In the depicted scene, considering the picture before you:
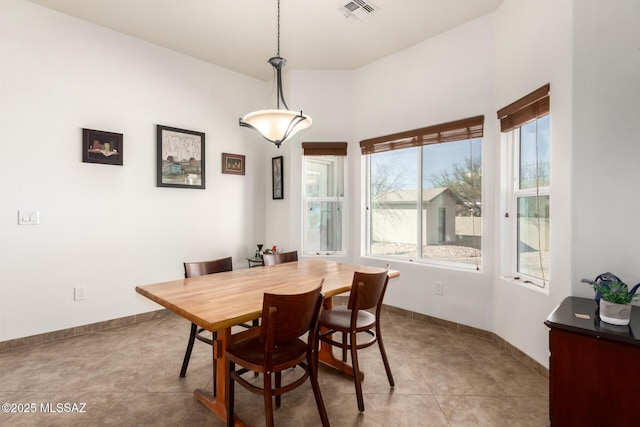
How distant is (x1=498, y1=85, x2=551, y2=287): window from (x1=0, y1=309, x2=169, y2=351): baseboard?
3693 mm

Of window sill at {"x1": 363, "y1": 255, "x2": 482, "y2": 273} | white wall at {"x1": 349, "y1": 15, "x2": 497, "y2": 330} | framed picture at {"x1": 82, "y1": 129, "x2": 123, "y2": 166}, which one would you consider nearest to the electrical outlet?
framed picture at {"x1": 82, "y1": 129, "x2": 123, "y2": 166}

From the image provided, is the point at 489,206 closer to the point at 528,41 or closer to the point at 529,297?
the point at 529,297

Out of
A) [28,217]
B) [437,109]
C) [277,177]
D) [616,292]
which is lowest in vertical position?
[616,292]

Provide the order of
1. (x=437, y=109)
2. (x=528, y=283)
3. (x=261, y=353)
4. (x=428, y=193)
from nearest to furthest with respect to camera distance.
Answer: (x=261, y=353) → (x=528, y=283) → (x=437, y=109) → (x=428, y=193)

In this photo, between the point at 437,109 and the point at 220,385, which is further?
the point at 437,109

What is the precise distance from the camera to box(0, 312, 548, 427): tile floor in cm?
187

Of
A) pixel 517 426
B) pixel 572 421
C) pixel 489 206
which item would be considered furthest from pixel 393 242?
pixel 572 421

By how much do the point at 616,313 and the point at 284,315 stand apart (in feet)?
4.99

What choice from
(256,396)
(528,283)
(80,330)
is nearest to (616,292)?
(528,283)

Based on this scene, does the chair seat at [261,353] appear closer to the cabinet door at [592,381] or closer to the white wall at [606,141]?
the cabinet door at [592,381]

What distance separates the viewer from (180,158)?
12.3ft

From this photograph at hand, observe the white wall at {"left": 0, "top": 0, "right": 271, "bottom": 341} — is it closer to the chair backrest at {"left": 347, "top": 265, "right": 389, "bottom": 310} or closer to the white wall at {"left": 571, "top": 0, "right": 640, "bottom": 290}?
the chair backrest at {"left": 347, "top": 265, "right": 389, "bottom": 310}

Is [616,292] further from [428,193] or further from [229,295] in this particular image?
[428,193]

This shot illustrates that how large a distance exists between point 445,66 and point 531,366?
2855 mm
